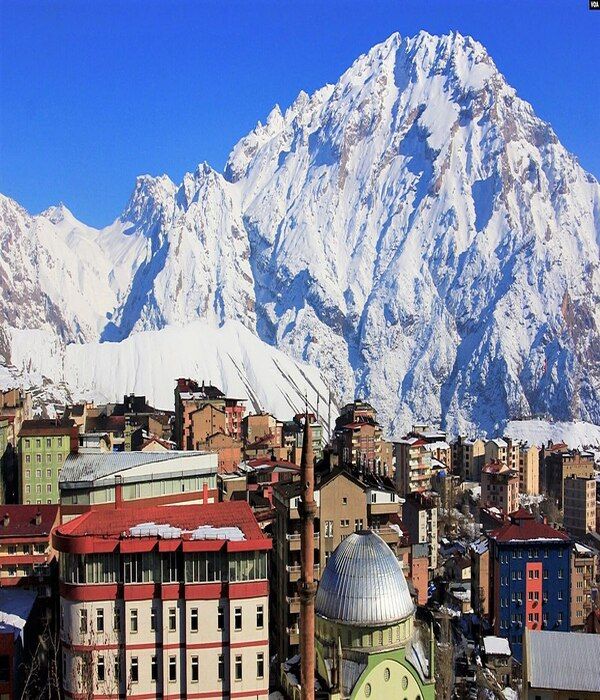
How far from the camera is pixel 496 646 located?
115 feet

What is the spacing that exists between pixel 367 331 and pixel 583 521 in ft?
320

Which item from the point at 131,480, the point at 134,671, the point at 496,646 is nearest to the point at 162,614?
the point at 134,671

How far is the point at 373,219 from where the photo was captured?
175250 mm

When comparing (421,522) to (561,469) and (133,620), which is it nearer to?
(133,620)

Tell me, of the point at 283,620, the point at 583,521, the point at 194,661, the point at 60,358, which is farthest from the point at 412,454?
the point at 60,358

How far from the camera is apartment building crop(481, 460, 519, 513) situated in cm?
6431

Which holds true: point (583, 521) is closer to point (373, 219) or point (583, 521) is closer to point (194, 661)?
point (194, 661)

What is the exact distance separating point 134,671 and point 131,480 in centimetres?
841

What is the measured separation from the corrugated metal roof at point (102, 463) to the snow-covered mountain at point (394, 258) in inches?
4202

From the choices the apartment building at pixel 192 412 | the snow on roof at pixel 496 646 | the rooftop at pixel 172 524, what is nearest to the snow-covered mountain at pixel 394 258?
the apartment building at pixel 192 412

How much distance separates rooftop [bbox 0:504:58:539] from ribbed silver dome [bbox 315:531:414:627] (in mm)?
9464

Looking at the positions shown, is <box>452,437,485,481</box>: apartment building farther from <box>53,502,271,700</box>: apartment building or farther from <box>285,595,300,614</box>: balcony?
<box>53,502,271,700</box>: apartment building

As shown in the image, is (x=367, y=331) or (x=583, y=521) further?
(x=367, y=331)

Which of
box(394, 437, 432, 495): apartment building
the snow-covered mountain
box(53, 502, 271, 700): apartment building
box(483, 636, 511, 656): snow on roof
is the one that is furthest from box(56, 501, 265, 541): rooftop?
the snow-covered mountain
